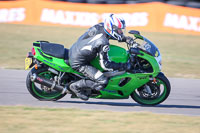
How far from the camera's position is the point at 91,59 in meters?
6.70

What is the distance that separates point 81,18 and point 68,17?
71 cm

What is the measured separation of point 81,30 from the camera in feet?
65.9

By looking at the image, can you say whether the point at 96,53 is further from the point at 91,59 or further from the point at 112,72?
the point at 112,72

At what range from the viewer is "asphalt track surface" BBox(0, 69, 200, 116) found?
6805 mm

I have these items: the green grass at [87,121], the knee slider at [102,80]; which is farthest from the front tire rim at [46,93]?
the knee slider at [102,80]

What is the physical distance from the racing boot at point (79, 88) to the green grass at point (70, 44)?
14.5ft

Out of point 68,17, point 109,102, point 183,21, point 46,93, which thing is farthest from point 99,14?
point 46,93

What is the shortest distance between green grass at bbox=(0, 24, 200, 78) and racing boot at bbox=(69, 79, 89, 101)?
4432 mm

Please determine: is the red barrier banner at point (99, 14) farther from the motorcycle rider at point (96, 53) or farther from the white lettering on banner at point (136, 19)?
the motorcycle rider at point (96, 53)

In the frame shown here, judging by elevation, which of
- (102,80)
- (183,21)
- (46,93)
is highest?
(102,80)

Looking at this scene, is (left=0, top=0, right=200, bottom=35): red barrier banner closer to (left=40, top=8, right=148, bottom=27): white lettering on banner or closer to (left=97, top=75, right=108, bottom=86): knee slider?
(left=40, top=8, right=148, bottom=27): white lettering on banner

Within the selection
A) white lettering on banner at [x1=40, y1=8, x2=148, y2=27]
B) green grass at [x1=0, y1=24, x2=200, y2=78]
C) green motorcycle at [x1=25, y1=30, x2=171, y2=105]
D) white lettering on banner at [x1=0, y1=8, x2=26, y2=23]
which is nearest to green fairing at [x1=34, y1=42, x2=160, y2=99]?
green motorcycle at [x1=25, y1=30, x2=171, y2=105]

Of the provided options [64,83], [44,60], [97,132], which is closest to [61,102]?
[64,83]

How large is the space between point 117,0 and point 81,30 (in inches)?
102
